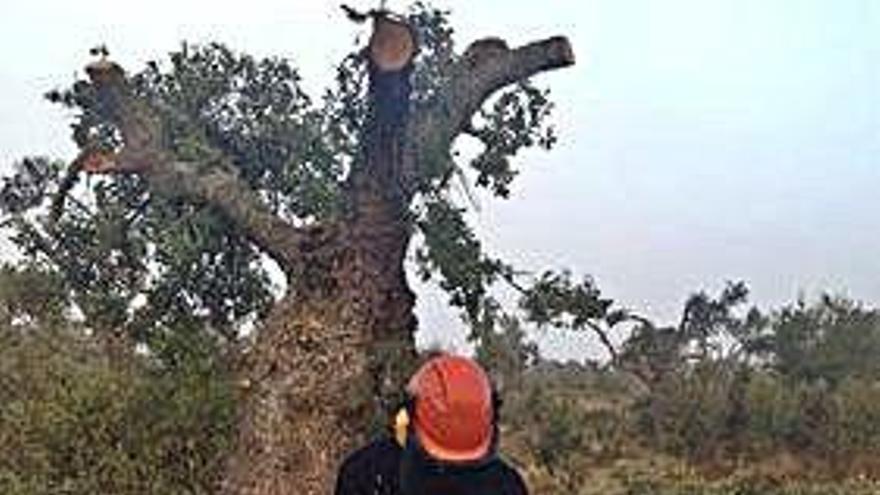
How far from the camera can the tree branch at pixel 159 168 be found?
14.9 metres

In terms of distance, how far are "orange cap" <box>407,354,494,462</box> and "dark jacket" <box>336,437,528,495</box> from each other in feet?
0.23

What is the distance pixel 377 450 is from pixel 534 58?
1069 centimetres

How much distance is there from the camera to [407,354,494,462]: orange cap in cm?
453

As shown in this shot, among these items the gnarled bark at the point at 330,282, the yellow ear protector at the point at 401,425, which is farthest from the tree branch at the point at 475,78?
the yellow ear protector at the point at 401,425

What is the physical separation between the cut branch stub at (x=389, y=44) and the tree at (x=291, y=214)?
0.06ft

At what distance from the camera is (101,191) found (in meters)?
16.4

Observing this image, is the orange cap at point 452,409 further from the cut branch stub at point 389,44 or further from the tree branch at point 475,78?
the tree branch at point 475,78

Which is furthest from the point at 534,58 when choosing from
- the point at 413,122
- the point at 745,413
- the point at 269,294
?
the point at 745,413

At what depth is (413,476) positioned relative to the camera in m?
4.66

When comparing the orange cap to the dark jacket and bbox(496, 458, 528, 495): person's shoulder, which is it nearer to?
the dark jacket

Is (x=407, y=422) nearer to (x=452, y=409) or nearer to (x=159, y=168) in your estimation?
(x=452, y=409)

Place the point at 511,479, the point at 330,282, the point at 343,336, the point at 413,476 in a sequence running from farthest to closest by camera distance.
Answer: the point at 330,282, the point at 343,336, the point at 511,479, the point at 413,476

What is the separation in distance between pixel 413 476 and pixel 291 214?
39.3 feet

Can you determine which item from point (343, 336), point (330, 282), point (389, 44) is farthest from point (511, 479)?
point (389, 44)
